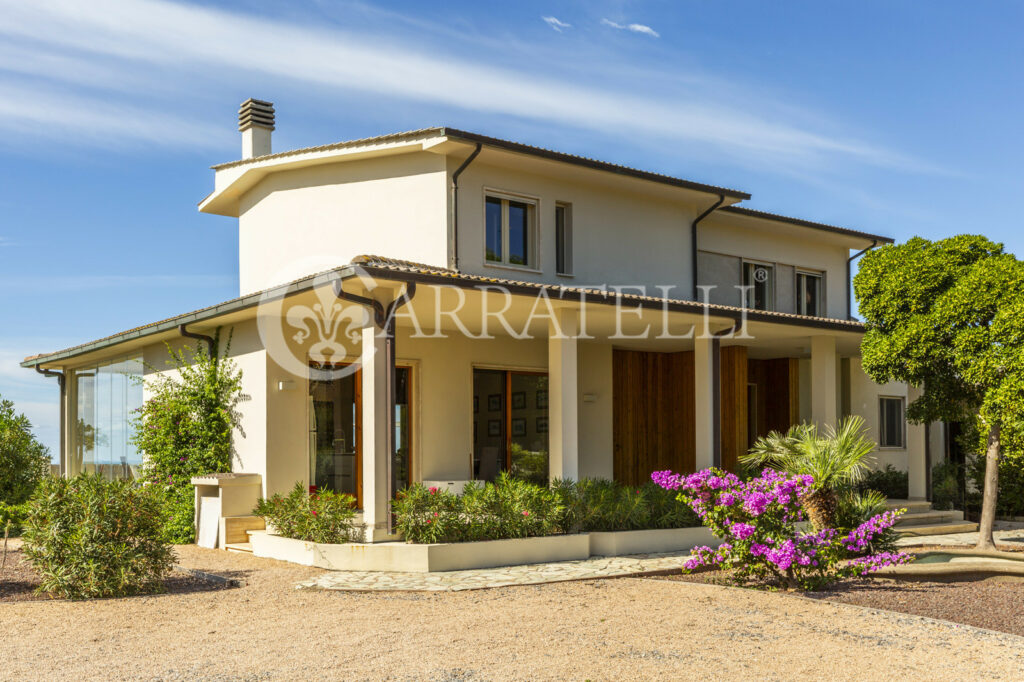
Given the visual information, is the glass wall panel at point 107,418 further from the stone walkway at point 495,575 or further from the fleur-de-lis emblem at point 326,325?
the stone walkway at point 495,575

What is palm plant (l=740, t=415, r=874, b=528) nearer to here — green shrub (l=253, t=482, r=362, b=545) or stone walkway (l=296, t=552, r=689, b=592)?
stone walkway (l=296, t=552, r=689, b=592)

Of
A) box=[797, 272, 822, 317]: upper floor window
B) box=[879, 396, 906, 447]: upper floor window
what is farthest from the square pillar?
box=[879, 396, 906, 447]: upper floor window

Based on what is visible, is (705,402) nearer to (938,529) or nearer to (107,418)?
(938,529)

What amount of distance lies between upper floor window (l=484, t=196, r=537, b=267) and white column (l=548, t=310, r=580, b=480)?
2096 mm

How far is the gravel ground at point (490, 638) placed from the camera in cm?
611

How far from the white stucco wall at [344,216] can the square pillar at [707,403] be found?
4.26 metres

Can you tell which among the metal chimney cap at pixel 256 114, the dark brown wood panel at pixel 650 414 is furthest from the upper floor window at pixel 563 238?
the metal chimney cap at pixel 256 114

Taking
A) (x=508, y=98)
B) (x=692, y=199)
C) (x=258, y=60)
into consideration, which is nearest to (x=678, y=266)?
(x=692, y=199)

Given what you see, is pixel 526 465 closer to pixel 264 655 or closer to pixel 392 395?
pixel 392 395

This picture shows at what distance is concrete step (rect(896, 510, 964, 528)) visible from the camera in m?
15.2

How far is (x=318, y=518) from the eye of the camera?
34.8ft

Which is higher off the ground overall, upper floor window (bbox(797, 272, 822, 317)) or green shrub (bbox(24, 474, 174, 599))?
upper floor window (bbox(797, 272, 822, 317))

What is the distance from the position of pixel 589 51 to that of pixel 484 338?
4911 millimetres

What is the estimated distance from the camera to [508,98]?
42.7ft
